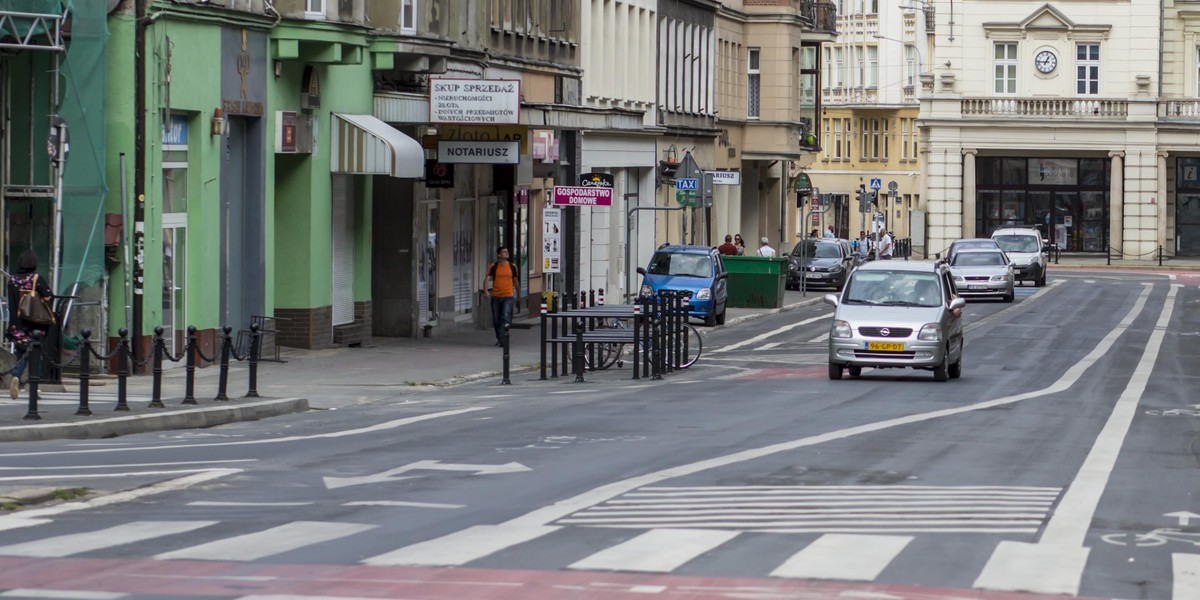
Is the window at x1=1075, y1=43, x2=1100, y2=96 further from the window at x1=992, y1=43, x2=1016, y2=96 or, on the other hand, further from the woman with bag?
the woman with bag

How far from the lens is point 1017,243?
66.9 metres

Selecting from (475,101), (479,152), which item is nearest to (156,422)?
(475,101)

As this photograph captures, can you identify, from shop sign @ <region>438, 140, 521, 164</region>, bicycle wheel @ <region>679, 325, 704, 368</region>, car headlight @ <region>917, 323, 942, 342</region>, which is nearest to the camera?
car headlight @ <region>917, 323, 942, 342</region>

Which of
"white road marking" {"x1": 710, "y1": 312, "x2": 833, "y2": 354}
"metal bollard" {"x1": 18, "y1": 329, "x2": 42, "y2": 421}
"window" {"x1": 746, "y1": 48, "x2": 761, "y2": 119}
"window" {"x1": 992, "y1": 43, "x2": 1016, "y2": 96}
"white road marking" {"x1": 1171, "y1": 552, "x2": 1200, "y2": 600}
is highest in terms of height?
"window" {"x1": 992, "y1": 43, "x2": 1016, "y2": 96}

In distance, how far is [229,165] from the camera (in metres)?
30.6

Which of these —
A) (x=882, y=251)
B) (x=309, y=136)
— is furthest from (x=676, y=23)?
(x=309, y=136)

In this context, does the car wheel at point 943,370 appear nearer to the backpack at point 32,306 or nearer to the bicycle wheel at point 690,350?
the bicycle wheel at point 690,350

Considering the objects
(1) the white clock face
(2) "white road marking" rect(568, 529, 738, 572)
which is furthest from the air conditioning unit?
(1) the white clock face

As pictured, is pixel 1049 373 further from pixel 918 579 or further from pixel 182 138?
pixel 918 579

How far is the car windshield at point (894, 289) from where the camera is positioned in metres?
29.5

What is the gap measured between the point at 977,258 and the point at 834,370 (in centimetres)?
2888

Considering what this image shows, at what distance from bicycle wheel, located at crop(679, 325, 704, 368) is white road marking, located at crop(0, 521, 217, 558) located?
19019 mm

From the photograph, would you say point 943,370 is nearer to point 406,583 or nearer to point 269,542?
point 269,542

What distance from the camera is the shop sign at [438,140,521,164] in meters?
37.2
